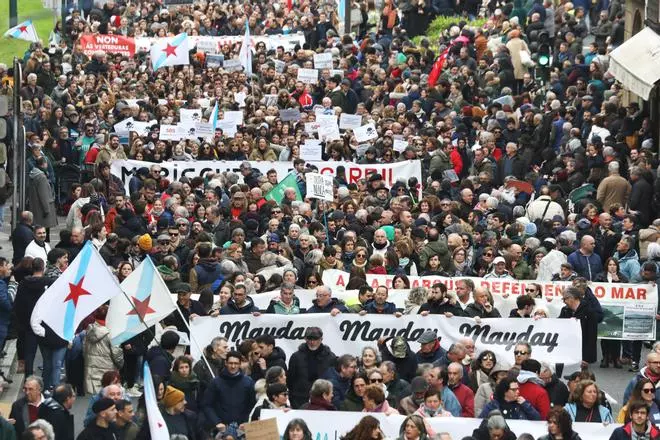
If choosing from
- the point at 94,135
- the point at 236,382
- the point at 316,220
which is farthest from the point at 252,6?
the point at 236,382

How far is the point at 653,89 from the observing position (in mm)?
34688

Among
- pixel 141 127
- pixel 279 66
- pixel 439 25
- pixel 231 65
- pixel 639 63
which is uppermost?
pixel 639 63

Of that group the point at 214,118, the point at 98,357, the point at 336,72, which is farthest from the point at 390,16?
the point at 98,357

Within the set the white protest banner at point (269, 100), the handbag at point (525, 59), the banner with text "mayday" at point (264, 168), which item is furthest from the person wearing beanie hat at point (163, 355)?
the handbag at point (525, 59)

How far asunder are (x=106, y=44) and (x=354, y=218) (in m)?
18.6

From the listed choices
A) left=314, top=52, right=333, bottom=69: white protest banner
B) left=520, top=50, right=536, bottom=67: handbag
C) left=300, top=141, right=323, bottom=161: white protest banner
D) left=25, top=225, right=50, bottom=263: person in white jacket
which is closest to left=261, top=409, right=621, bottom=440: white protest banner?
left=25, top=225, right=50, bottom=263: person in white jacket

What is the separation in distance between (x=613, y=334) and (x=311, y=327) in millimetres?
4962

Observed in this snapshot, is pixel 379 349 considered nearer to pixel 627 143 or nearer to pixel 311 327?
pixel 311 327

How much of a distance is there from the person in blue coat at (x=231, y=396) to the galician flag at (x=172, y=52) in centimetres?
2411

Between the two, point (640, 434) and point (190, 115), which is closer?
point (640, 434)

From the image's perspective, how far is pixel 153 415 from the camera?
1777cm

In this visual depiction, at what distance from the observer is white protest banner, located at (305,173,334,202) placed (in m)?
28.0

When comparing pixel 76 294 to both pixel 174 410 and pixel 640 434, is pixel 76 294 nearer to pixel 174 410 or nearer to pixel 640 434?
pixel 174 410

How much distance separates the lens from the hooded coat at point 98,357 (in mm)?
22625
